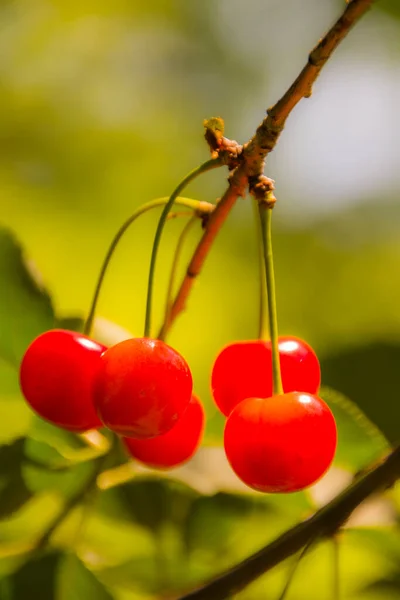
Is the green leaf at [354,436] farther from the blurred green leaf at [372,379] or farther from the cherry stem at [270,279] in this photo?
the blurred green leaf at [372,379]

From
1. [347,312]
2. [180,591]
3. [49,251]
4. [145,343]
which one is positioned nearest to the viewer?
[145,343]

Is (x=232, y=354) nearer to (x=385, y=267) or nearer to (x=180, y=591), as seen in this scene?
(x=180, y=591)

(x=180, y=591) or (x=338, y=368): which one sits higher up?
(x=338, y=368)

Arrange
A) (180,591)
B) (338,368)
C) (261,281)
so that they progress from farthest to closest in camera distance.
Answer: (338,368) → (180,591) → (261,281)

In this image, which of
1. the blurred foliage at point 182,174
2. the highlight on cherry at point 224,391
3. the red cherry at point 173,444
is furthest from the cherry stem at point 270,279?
the blurred foliage at point 182,174

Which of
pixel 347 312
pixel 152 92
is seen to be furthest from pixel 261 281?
pixel 152 92

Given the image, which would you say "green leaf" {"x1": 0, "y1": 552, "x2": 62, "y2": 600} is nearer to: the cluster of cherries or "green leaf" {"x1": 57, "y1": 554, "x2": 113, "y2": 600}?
"green leaf" {"x1": 57, "y1": 554, "x2": 113, "y2": 600}

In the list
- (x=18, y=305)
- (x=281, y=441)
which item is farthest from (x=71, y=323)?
(x=281, y=441)

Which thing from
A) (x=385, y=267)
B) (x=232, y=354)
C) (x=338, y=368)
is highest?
(x=385, y=267)

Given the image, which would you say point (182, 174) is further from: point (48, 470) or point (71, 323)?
point (48, 470)
